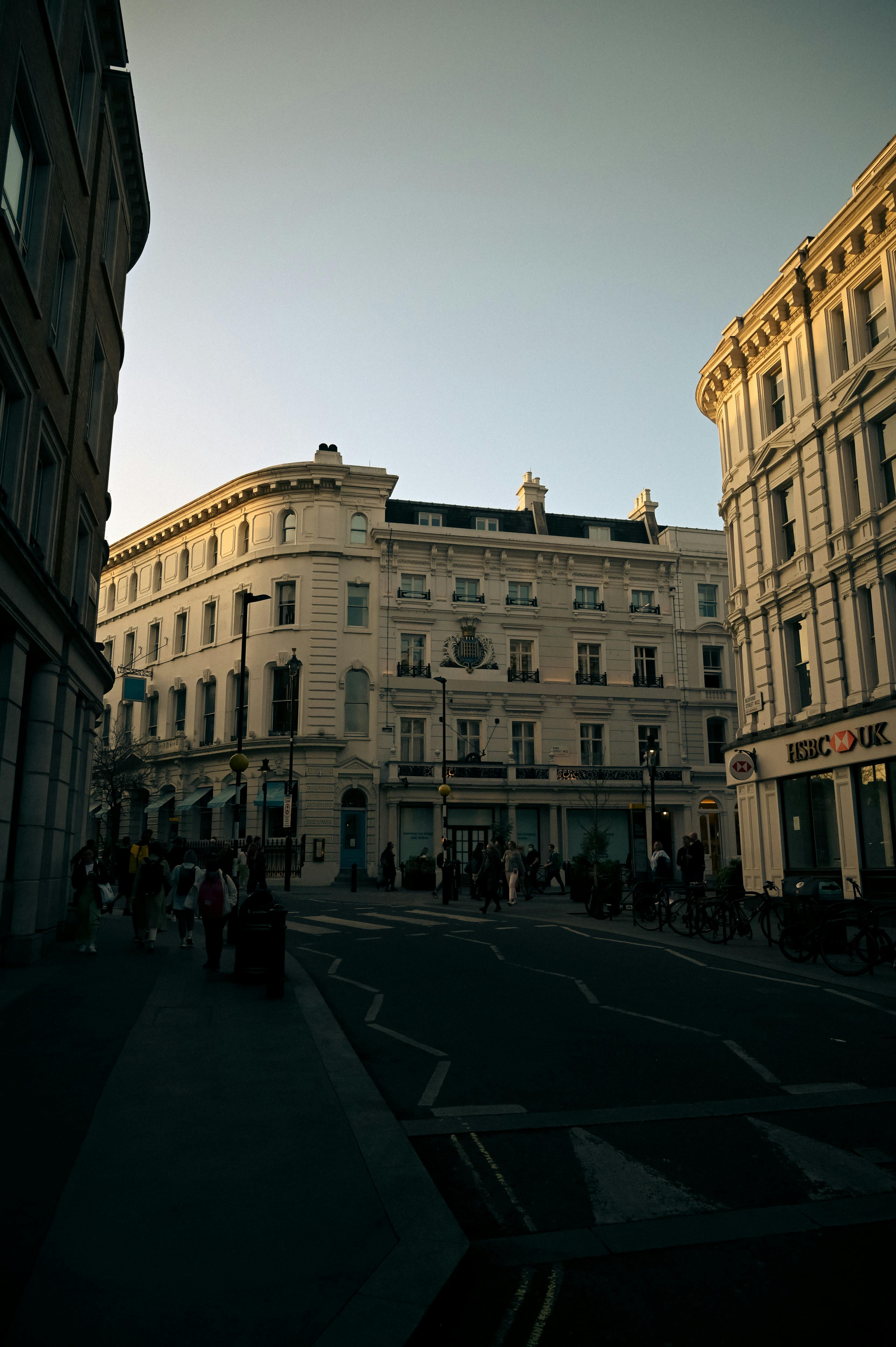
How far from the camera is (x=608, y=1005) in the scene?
10375mm

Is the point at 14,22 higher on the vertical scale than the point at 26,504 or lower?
higher

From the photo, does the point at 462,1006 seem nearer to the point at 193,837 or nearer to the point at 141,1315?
the point at 141,1315

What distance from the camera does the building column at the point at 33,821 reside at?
13.3m

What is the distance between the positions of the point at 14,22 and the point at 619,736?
39220 millimetres

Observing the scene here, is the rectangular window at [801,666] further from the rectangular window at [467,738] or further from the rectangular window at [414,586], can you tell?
the rectangular window at [414,586]

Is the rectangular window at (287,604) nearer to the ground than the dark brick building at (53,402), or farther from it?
farther from it

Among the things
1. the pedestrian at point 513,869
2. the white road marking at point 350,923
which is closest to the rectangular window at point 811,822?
the pedestrian at point 513,869

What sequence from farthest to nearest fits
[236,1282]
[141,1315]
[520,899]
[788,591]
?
[520,899] < [788,591] < [236,1282] < [141,1315]

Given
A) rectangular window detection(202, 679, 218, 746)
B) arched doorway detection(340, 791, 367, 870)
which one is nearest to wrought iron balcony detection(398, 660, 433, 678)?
arched doorway detection(340, 791, 367, 870)

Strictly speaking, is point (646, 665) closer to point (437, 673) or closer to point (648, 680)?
point (648, 680)

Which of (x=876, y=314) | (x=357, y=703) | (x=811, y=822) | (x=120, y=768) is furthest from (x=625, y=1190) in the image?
(x=120, y=768)

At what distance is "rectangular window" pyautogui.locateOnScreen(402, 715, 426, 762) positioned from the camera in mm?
43125

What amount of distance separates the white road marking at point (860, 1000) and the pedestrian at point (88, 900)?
36.2ft

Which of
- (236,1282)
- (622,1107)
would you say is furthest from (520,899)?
(236,1282)
